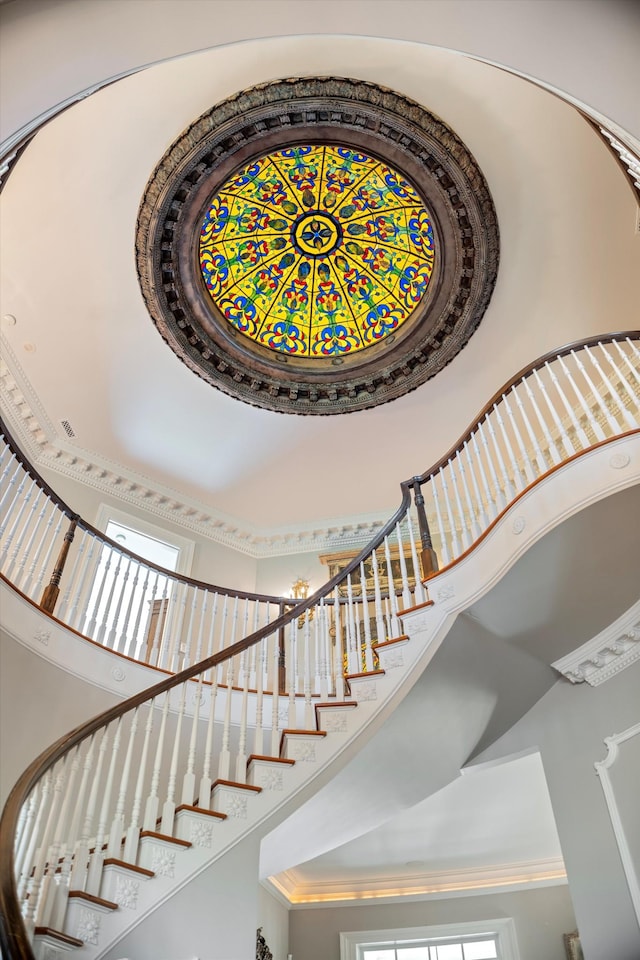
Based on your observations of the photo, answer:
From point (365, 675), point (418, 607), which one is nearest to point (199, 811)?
point (365, 675)

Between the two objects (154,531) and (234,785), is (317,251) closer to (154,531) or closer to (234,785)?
(154,531)

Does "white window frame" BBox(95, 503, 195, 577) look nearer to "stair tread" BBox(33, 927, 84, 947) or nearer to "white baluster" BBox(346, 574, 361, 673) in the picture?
"white baluster" BBox(346, 574, 361, 673)

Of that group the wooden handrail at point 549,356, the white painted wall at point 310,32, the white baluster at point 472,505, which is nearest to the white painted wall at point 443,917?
the white baluster at point 472,505

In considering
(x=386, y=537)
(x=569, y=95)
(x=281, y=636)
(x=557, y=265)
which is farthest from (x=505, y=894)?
(x=569, y=95)

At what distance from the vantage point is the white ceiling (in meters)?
5.86

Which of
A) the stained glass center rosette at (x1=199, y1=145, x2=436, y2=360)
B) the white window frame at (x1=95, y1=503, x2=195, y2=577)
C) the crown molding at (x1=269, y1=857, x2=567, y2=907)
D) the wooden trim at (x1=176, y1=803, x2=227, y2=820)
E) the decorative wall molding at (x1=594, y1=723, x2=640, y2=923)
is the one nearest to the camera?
the wooden trim at (x1=176, y1=803, x2=227, y2=820)

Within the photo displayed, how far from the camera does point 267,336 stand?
8.02m

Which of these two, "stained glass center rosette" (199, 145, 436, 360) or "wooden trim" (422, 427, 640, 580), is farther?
"stained glass center rosette" (199, 145, 436, 360)

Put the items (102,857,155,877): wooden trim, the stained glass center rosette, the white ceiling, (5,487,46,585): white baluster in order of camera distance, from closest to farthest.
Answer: (102,857,155,877): wooden trim, (5,487,46,585): white baluster, the white ceiling, the stained glass center rosette

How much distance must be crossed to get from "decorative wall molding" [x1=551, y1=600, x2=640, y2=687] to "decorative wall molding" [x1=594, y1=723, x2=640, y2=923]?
0.37m

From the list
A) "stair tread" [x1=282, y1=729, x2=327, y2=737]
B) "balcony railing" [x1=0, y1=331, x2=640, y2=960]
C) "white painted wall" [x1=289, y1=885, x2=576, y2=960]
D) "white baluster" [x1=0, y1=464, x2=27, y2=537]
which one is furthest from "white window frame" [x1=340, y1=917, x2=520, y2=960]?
"white baluster" [x1=0, y1=464, x2=27, y2=537]

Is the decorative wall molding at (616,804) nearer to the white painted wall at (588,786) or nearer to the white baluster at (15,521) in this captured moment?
the white painted wall at (588,786)

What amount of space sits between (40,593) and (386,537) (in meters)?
2.79

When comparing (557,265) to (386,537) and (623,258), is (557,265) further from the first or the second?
(386,537)
